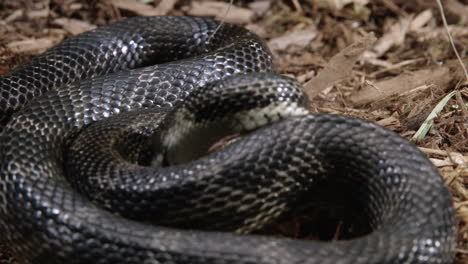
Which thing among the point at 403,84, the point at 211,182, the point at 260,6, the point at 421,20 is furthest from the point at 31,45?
the point at 421,20

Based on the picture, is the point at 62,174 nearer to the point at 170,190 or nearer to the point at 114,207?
the point at 114,207

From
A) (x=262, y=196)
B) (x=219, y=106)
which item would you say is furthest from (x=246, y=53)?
(x=262, y=196)

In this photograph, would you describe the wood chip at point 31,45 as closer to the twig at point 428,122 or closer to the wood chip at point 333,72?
the wood chip at point 333,72

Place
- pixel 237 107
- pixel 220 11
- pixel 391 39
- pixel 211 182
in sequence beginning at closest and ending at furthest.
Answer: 1. pixel 211 182
2. pixel 237 107
3. pixel 391 39
4. pixel 220 11

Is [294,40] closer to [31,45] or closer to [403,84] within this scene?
[403,84]

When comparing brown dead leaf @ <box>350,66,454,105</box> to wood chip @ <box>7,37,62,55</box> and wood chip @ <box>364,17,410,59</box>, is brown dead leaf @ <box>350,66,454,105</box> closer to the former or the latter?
wood chip @ <box>364,17,410,59</box>

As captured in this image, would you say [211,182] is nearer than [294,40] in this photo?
Yes

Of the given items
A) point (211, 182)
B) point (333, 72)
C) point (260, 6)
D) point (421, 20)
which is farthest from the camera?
point (260, 6)
